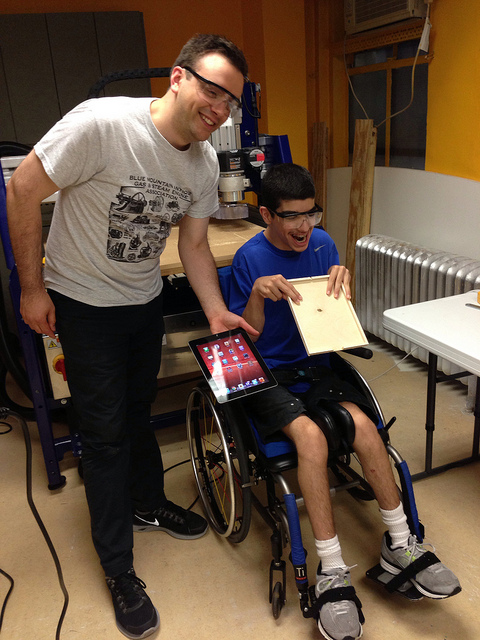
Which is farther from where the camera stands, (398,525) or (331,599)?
(398,525)

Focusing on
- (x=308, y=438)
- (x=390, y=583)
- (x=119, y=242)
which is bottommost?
(x=390, y=583)

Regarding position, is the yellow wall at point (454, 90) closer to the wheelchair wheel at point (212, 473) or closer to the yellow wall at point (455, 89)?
the yellow wall at point (455, 89)

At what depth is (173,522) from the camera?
2.04 metres

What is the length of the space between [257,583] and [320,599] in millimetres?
356

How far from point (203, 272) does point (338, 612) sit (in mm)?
1078

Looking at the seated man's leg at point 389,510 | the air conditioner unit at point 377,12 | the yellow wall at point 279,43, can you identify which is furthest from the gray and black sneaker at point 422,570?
the yellow wall at point 279,43

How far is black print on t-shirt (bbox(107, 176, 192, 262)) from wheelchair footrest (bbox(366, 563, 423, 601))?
1165 mm

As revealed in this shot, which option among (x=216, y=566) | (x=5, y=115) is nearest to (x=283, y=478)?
(x=216, y=566)

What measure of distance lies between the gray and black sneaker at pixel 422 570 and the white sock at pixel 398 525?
0.02 m

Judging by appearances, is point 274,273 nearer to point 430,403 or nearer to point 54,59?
point 430,403

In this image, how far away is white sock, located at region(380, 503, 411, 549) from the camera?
1605mm

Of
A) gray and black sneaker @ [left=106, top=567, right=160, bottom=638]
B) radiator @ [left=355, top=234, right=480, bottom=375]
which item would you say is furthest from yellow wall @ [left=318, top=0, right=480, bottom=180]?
gray and black sneaker @ [left=106, top=567, right=160, bottom=638]

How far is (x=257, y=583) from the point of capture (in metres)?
1.80

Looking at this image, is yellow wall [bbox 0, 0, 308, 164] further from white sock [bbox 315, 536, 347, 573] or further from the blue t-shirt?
white sock [bbox 315, 536, 347, 573]
